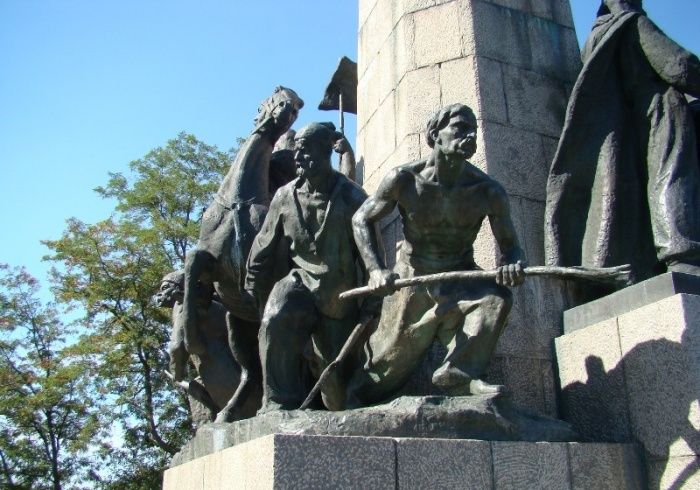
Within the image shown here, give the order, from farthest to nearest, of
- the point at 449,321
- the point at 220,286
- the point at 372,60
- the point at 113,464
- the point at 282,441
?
the point at 113,464, the point at 372,60, the point at 220,286, the point at 449,321, the point at 282,441

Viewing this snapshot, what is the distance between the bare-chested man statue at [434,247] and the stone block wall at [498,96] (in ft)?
2.23

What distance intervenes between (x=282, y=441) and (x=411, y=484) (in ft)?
2.22

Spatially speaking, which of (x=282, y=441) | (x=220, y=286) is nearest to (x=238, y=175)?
(x=220, y=286)

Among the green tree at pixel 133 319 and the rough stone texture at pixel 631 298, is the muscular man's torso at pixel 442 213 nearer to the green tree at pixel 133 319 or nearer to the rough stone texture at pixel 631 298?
the rough stone texture at pixel 631 298

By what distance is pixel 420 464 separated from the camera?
3561mm

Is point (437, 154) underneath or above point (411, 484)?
above

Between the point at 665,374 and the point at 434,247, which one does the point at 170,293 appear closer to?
the point at 434,247

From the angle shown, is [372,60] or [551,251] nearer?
[551,251]

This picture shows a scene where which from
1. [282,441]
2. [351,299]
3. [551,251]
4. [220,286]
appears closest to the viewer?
[282,441]

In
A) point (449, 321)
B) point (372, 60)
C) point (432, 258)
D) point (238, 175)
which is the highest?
point (372, 60)

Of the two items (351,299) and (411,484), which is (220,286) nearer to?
(351,299)

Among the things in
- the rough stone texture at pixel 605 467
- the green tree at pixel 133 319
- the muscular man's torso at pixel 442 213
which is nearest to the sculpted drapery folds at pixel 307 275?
the muscular man's torso at pixel 442 213

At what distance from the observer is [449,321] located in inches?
171

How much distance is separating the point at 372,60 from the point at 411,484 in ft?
15.1
